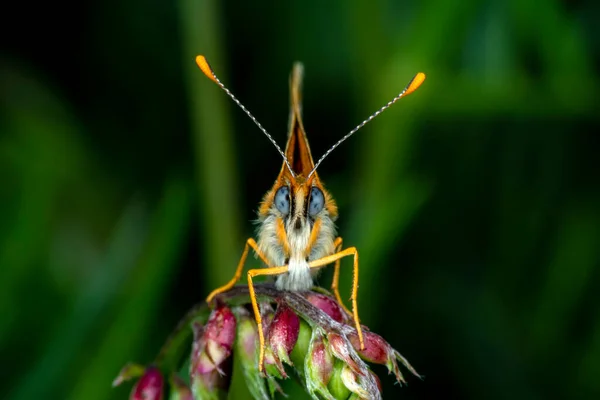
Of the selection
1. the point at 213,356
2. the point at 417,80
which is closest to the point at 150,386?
the point at 213,356

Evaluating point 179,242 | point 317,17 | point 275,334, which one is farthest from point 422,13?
point 275,334

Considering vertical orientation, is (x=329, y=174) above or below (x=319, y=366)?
above

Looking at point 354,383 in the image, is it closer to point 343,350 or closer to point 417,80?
point 343,350

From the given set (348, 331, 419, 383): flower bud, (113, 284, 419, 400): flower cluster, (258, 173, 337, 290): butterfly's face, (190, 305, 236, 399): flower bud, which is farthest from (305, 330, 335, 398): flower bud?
(258, 173, 337, 290): butterfly's face

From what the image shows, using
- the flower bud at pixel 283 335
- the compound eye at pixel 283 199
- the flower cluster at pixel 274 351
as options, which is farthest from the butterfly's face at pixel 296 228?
the flower bud at pixel 283 335

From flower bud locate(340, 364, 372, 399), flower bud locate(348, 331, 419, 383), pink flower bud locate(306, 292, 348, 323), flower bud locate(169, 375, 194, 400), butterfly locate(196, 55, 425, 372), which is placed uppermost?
butterfly locate(196, 55, 425, 372)

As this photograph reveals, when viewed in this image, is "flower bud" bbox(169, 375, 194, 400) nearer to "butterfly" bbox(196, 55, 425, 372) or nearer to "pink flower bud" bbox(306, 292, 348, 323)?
"butterfly" bbox(196, 55, 425, 372)

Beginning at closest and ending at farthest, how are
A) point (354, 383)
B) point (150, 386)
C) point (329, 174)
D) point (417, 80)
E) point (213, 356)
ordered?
point (354, 383) → point (213, 356) → point (150, 386) → point (417, 80) → point (329, 174)

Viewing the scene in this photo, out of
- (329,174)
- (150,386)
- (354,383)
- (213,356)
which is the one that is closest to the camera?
(354,383)
